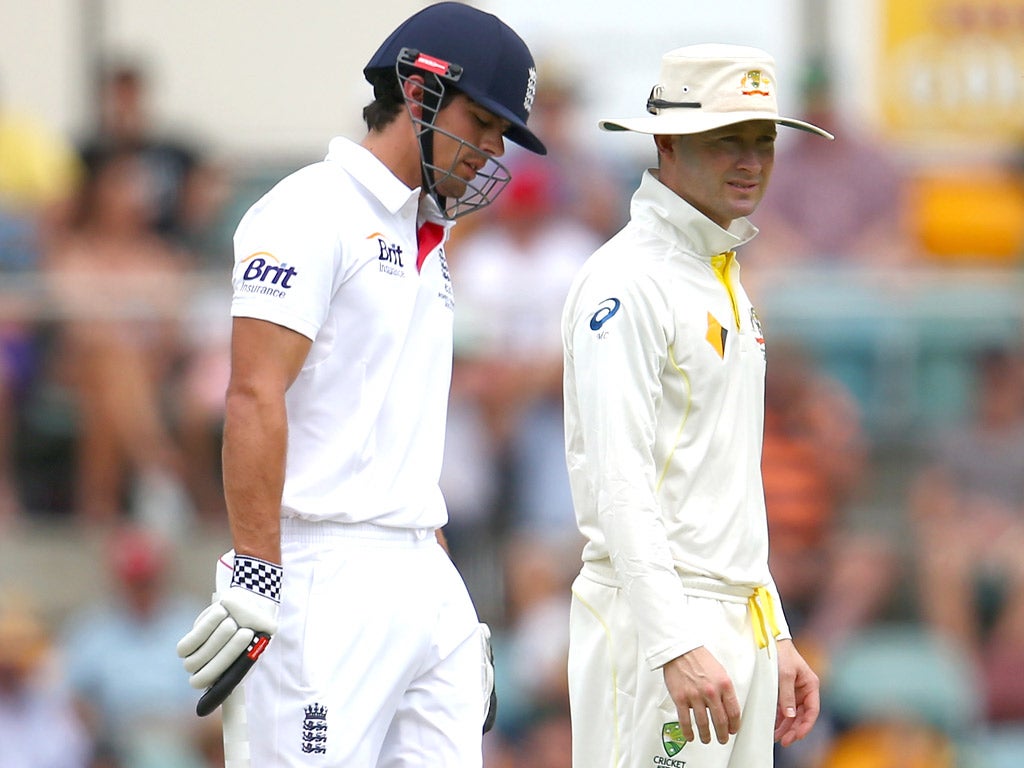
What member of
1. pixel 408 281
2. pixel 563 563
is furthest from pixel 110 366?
pixel 408 281

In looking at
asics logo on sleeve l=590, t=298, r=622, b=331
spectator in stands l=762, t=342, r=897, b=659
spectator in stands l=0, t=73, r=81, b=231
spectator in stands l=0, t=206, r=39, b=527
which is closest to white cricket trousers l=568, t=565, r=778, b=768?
asics logo on sleeve l=590, t=298, r=622, b=331

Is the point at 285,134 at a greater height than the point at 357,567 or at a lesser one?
greater

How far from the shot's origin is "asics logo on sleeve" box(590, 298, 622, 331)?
419 cm

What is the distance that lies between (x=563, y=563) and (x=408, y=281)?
4917mm

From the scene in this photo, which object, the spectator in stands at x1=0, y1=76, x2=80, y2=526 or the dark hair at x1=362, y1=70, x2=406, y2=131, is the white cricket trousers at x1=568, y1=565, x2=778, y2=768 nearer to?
the dark hair at x1=362, y1=70, x2=406, y2=131

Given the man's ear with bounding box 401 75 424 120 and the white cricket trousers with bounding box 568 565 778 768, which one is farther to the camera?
the man's ear with bounding box 401 75 424 120

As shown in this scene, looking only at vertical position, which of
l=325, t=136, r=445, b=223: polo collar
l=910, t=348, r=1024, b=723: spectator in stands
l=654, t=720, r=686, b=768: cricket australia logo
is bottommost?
l=910, t=348, r=1024, b=723: spectator in stands

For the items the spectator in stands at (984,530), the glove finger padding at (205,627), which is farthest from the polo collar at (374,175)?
the spectator in stands at (984,530)

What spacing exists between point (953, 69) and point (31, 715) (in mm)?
6832

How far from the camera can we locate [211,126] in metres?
12.9

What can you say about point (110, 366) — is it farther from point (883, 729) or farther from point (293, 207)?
point (293, 207)

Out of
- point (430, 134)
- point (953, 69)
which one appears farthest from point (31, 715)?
point (953, 69)

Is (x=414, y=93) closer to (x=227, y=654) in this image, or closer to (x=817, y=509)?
(x=227, y=654)

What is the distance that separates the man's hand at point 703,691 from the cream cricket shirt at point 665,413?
31 mm
